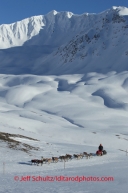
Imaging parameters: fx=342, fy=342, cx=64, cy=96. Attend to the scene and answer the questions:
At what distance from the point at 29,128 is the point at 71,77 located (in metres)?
105

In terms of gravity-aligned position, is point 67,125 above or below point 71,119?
below

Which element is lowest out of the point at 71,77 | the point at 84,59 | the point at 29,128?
the point at 29,128

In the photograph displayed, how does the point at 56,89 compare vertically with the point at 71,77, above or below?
below

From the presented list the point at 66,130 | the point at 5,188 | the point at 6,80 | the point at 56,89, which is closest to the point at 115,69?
the point at 56,89

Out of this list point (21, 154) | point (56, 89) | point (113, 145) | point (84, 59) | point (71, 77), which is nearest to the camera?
point (21, 154)

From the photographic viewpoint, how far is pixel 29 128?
194 ft

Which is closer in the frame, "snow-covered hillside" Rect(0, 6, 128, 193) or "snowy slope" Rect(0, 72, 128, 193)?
"snowy slope" Rect(0, 72, 128, 193)

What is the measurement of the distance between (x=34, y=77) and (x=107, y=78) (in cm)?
3760

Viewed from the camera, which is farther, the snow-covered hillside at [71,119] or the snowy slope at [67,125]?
the snow-covered hillside at [71,119]

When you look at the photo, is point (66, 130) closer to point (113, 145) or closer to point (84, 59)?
point (113, 145)

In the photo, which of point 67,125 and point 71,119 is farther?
point 71,119

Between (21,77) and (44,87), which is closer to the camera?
(44,87)

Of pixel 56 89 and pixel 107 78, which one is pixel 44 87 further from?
pixel 107 78

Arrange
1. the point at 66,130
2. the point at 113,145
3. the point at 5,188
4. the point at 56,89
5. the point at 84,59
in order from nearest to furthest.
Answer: the point at 5,188 → the point at 113,145 → the point at 66,130 → the point at 56,89 → the point at 84,59
